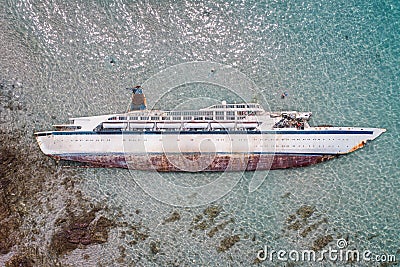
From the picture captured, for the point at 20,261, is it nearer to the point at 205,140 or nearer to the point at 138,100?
the point at 138,100

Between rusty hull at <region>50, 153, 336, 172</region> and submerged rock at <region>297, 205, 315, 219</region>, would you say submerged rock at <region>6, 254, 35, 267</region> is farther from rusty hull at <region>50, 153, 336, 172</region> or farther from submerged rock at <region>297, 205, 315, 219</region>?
submerged rock at <region>297, 205, 315, 219</region>

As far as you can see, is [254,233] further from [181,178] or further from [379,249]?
[379,249]

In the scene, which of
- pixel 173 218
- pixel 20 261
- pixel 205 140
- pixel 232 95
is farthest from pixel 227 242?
pixel 20 261

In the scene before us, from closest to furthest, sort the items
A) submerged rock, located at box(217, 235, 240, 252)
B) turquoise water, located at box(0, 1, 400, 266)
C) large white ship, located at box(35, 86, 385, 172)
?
submerged rock, located at box(217, 235, 240, 252), turquoise water, located at box(0, 1, 400, 266), large white ship, located at box(35, 86, 385, 172)

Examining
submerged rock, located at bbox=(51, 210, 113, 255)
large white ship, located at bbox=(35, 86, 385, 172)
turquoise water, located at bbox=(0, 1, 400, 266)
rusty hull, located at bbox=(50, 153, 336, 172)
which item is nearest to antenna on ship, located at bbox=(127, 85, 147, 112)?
turquoise water, located at bbox=(0, 1, 400, 266)

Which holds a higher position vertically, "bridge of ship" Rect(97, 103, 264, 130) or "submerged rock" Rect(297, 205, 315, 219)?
"bridge of ship" Rect(97, 103, 264, 130)

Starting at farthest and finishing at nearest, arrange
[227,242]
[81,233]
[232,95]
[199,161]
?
1. [232,95]
2. [199,161]
3. [81,233]
4. [227,242]

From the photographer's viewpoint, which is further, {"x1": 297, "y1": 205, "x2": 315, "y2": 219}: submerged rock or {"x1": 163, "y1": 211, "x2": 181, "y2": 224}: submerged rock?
{"x1": 163, "y1": 211, "x2": 181, "y2": 224}: submerged rock
